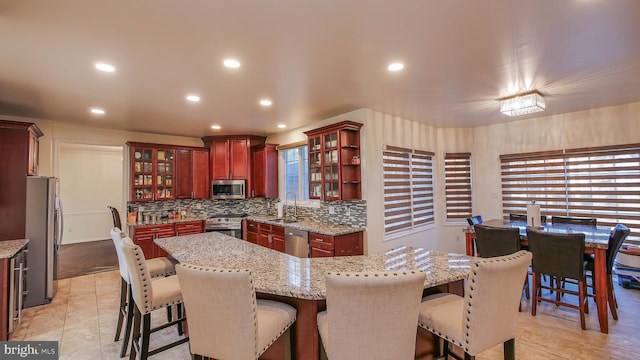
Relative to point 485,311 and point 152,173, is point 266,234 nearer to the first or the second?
point 152,173

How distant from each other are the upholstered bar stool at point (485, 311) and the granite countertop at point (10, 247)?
12.2 ft

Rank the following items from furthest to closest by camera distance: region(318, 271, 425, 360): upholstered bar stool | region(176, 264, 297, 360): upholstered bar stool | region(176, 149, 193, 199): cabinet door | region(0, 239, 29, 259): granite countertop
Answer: region(176, 149, 193, 199): cabinet door < region(0, 239, 29, 259): granite countertop < region(176, 264, 297, 360): upholstered bar stool < region(318, 271, 425, 360): upholstered bar stool

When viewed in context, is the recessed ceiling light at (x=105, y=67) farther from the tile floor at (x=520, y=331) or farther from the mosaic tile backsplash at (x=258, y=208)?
the mosaic tile backsplash at (x=258, y=208)

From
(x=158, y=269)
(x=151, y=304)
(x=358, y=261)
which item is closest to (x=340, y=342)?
(x=358, y=261)

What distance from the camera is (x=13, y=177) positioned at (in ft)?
11.2

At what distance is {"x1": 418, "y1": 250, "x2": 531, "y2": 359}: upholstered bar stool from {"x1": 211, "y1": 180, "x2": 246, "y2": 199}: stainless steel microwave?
4534 millimetres

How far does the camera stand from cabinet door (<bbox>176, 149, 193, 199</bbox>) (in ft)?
17.7

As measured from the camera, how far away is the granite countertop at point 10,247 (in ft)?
8.92

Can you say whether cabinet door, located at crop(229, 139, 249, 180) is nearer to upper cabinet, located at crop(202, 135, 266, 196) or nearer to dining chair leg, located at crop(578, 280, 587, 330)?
upper cabinet, located at crop(202, 135, 266, 196)

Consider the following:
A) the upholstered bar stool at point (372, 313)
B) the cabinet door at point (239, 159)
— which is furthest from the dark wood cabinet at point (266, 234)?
the upholstered bar stool at point (372, 313)

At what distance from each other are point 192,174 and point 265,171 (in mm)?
1425

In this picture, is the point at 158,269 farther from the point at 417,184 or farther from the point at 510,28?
the point at 417,184

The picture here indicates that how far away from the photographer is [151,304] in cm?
195

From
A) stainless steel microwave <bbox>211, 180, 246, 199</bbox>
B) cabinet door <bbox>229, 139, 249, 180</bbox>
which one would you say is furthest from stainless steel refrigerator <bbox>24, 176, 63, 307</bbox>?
cabinet door <bbox>229, 139, 249, 180</bbox>
